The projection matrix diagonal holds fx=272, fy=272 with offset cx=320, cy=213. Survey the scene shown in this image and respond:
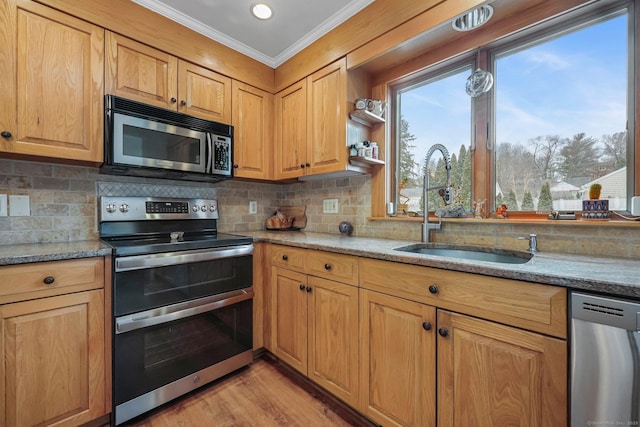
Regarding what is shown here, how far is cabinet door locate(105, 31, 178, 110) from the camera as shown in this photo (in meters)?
1.60

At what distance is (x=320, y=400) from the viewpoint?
1589 millimetres

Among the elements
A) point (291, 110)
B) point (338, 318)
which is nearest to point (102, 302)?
point (338, 318)

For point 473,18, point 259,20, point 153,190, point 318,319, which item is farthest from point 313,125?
point 318,319

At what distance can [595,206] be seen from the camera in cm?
121

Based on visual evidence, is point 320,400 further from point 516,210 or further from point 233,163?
point 233,163

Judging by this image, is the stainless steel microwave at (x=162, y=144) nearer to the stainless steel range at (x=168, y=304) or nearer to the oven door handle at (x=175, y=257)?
the stainless steel range at (x=168, y=304)

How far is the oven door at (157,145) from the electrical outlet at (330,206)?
3.25 feet

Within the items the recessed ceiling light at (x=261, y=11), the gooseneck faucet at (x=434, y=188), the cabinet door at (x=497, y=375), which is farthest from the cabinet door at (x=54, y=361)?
the recessed ceiling light at (x=261, y=11)

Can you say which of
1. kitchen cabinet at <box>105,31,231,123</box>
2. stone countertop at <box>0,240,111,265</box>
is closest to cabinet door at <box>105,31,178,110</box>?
kitchen cabinet at <box>105,31,231,123</box>

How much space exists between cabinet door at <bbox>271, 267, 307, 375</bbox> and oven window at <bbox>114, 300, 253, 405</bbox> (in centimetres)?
20

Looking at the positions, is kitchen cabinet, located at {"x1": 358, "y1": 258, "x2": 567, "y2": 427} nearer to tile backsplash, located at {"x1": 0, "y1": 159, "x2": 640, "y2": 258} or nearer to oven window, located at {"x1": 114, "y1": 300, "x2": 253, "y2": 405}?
tile backsplash, located at {"x1": 0, "y1": 159, "x2": 640, "y2": 258}

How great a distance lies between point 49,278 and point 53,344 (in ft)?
1.00

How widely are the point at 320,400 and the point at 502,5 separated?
2.34m

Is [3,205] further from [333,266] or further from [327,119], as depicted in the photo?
[327,119]
